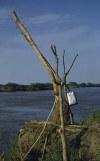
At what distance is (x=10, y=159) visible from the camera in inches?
567

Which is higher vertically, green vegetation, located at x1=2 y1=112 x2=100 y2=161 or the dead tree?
the dead tree

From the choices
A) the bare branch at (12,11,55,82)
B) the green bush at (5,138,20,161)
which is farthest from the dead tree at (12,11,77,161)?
the green bush at (5,138,20,161)

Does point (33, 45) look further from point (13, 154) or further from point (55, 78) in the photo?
point (13, 154)

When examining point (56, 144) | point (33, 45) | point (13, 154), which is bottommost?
point (13, 154)

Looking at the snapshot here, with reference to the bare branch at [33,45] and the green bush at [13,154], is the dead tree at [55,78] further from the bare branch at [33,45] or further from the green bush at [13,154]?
the green bush at [13,154]

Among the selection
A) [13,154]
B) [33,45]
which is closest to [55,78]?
[33,45]

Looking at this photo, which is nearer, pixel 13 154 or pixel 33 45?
pixel 33 45

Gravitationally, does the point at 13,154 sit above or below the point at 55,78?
below

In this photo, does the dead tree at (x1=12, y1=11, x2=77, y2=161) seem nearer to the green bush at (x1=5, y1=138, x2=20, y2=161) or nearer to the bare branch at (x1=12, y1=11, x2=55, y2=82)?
the bare branch at (x1=12, y1=11, x2=55, y2=82)

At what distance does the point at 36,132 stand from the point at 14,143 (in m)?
0.66

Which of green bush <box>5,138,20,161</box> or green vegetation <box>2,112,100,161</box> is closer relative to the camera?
green vegetation <box>2,112,100,161</box>

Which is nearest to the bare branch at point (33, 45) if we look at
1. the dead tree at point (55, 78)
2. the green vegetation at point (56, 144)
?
the dead tree at point (55, 78)

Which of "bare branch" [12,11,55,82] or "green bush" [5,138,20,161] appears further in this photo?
"green bush" [5,138,20,161]

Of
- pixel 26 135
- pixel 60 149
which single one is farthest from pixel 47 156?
pixel 26 135
